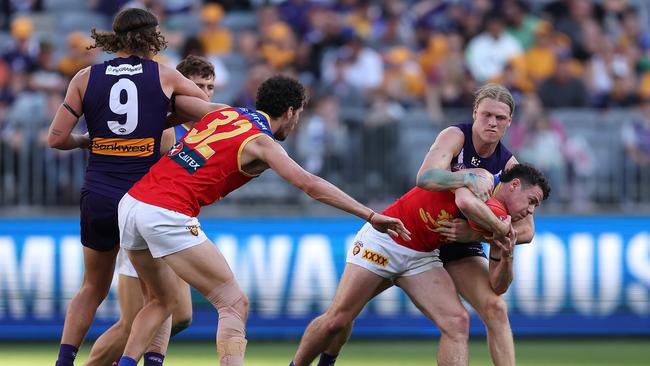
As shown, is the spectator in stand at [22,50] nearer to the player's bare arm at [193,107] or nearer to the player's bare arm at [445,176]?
the player's bare arm at [193,107]

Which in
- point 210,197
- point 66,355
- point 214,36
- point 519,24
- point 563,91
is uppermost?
point 519,24

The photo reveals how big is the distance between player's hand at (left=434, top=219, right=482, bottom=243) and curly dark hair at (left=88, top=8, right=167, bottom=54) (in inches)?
89.4

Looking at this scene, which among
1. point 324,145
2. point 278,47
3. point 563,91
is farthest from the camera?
point 278,47

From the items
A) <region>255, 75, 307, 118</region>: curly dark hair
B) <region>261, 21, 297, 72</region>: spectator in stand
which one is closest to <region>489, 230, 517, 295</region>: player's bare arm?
<region>255, 75, 307, 118</region>: curly dark hair

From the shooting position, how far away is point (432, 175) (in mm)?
8242

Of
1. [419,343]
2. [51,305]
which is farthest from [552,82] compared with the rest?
[51,305]

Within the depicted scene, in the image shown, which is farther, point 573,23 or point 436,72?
point 573,23

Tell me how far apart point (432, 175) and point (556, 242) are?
17.5 feet

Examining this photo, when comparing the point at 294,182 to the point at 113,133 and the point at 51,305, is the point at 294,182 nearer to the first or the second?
the point at 113,133

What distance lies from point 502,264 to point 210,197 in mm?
1982

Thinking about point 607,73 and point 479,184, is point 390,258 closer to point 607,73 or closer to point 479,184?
point 479,184

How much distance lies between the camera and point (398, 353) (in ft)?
40.0

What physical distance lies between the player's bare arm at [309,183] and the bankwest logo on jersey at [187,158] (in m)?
0.32

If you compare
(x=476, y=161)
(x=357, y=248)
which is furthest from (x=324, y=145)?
(x=476, y=161)
